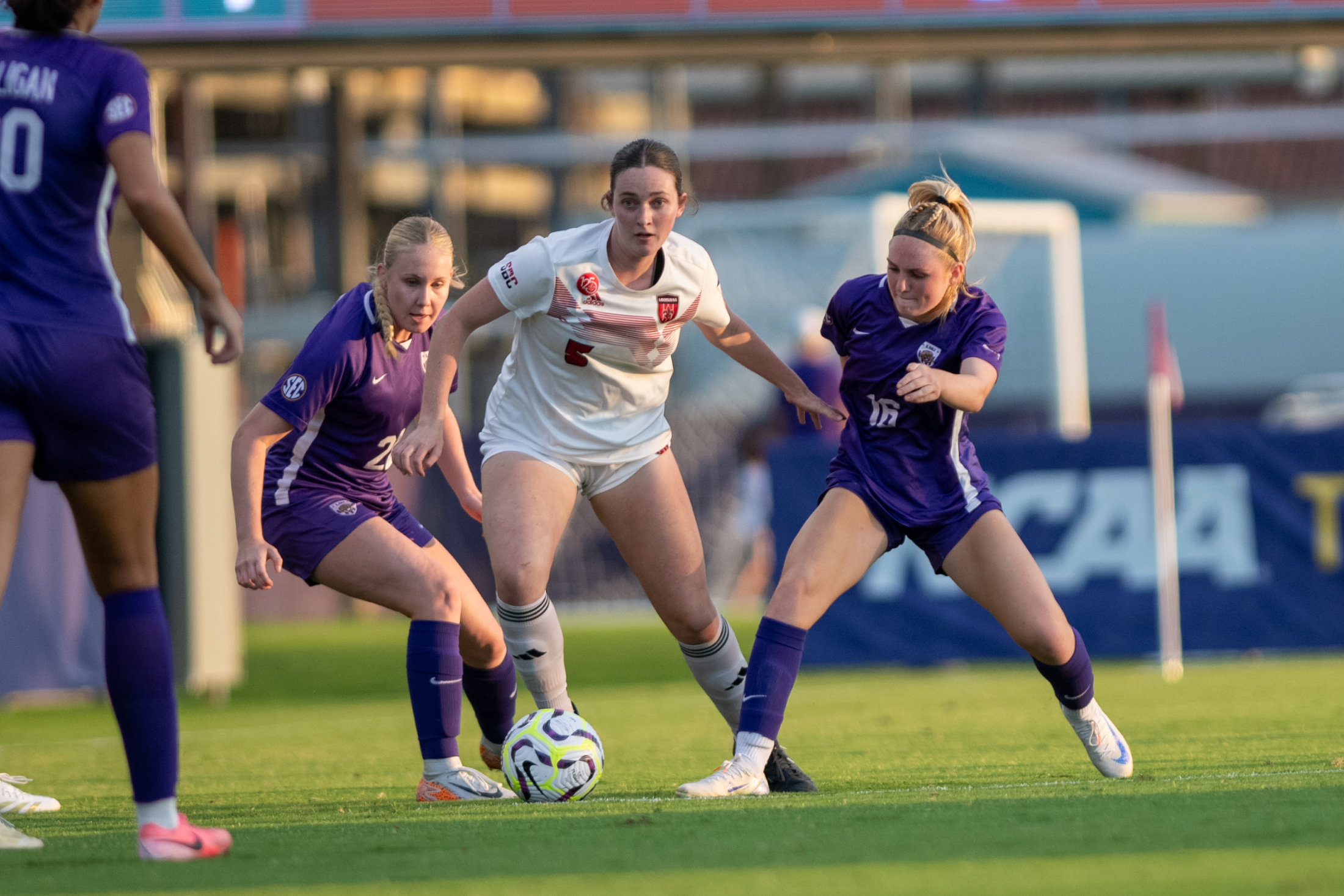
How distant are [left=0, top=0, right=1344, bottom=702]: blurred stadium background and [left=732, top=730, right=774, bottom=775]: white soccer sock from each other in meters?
2.01

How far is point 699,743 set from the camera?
7117mm

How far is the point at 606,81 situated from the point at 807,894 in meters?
32.6

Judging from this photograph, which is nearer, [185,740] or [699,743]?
[699,743]

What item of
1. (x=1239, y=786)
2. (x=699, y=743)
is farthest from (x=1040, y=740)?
(x=1239, y=786)

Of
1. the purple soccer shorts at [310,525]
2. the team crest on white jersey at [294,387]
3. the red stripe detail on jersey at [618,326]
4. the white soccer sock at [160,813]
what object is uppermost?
the red stripe detail on jersey at [618,326]

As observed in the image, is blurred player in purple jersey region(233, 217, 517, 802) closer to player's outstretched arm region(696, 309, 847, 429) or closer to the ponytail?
player's outstretched arm region(696, 309, 847, 429)

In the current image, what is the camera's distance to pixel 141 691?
397 cm

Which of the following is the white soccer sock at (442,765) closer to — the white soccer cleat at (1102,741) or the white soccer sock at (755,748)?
the white soccer sock at (755,748)

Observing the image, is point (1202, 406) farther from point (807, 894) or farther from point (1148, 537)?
point (807, 894)

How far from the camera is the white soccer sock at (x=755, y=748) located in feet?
16.3

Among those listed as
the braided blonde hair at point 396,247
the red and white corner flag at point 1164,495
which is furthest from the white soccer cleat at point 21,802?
the red and white corner flag at point 1164,495

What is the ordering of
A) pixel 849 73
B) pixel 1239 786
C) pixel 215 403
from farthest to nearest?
pixel 849 73 < pixel 215 403 < pixel 1239 786

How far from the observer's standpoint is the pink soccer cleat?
12.9 feet

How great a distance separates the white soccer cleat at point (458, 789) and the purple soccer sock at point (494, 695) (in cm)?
44
